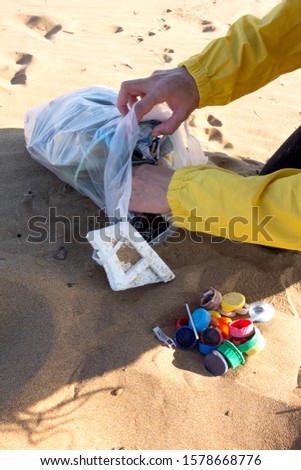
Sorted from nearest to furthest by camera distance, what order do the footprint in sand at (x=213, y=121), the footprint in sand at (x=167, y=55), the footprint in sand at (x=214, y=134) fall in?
the footprint in sand at (x=214, y=134)
the footprint in sand at (x=213, y=121)
the footprint in sand at (x=167, y=55)

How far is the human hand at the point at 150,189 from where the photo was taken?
5.32 feet

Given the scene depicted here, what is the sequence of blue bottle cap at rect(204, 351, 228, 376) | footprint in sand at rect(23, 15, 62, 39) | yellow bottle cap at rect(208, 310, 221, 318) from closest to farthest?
blue bottle cap at rect(204, 351, 228, 376)
yellow bottle cap at rect(208, 310, 221, 318)
footprint in sand at rect(23, 15, 62, 39)

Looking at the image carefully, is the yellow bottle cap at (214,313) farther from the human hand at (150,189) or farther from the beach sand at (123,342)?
Result: the human hand at (150,189)

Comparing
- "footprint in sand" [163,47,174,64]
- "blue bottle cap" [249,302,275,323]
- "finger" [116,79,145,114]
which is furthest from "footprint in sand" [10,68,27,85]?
"blue bottle cap" [249,302,275,323]

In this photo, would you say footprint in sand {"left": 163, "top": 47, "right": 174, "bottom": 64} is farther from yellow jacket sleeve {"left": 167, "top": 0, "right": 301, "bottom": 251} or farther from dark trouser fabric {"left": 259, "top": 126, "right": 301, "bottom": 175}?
yellow jacket sleeve {"left": 167, "top": 0, "right": 301, "bottom": 251}

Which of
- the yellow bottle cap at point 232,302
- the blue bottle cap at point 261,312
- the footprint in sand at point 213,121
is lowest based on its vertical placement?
the footprint in sand at point 213,121

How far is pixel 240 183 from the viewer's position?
1455 mm

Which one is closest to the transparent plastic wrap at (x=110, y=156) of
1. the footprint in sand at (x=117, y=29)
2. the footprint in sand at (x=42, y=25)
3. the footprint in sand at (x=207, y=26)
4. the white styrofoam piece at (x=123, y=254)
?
the white styrofoam piece at (x=123, y=254)

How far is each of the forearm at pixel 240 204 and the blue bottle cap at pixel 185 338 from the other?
358mm

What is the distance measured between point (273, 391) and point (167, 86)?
1.05m

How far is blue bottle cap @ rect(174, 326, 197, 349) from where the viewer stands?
5.52ft

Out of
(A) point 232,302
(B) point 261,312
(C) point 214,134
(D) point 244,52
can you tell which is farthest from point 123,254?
→ (C) point 214,134

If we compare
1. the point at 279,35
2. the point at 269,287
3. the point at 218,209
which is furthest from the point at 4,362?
the point at 279,35

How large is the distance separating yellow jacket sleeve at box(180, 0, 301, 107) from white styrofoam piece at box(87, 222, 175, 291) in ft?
1.80
